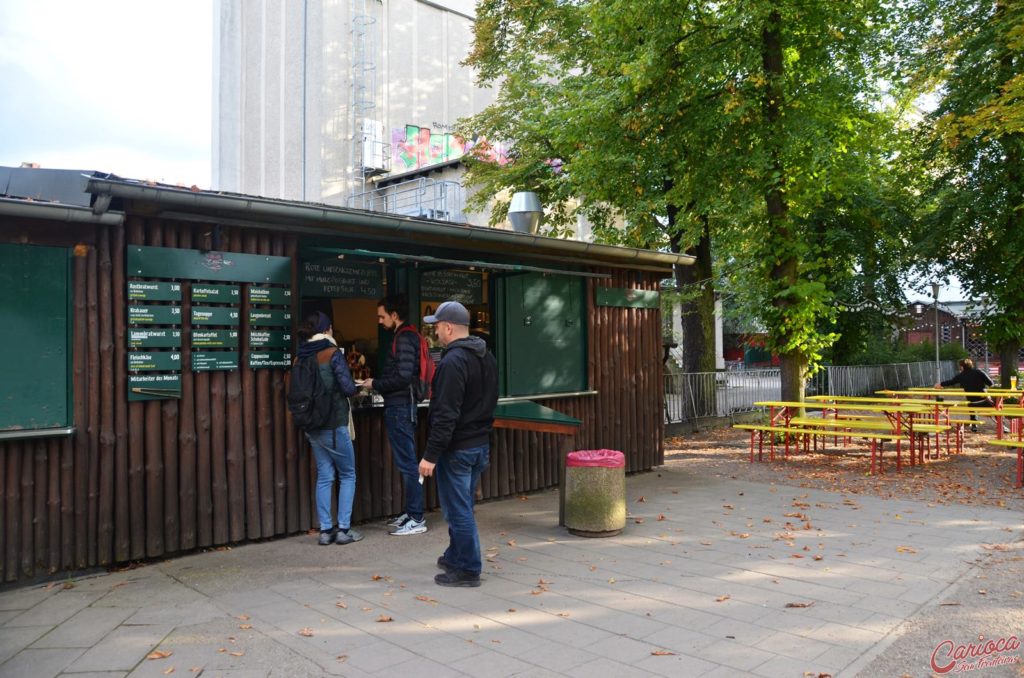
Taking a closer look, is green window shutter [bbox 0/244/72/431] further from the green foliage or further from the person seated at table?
the person seated at table

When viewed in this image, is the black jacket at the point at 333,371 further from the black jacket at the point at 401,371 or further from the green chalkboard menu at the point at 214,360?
the green chalkboard menu at the point at 214,360

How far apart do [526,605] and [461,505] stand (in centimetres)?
83

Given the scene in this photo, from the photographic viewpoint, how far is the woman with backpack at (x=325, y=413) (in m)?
6.64

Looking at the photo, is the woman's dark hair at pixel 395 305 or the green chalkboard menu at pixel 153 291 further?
the woman's dark hair at pixel 395 305

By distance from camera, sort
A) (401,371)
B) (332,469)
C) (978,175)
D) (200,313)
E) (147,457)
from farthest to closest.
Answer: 1. (978,175)
2. (401,371)
3. (332,469)
4. (200,313)
5. (147,457)

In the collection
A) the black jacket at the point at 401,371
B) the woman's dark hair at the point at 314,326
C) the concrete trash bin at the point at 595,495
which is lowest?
the concrete trash bin at the point at 595,495

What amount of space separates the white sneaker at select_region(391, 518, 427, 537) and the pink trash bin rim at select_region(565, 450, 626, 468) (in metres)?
1.49

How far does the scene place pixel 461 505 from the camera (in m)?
5.57

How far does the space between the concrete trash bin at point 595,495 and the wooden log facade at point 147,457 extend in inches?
13.3

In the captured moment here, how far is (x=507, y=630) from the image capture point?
474 cm

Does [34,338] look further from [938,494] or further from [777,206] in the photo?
[777,206]

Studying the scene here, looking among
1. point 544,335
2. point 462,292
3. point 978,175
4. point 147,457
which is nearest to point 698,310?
point 978,175

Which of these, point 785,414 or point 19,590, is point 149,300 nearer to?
point 19,590

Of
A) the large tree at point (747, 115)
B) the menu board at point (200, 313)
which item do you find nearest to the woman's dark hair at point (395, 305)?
the menu board at point (200, 313)
